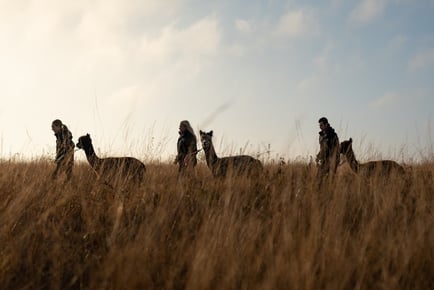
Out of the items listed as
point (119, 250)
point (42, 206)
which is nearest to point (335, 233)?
point (119, 250)

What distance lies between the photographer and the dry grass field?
11.3 feet

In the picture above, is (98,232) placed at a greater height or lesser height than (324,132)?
lesser

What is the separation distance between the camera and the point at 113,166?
6895mm

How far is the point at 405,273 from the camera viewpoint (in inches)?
142

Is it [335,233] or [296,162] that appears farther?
[296,162]

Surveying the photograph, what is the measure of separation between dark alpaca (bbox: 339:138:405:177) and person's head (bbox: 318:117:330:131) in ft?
1.61

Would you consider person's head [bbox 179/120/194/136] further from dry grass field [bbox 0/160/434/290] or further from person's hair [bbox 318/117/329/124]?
dry grass field [bbox 0/160/434/290]

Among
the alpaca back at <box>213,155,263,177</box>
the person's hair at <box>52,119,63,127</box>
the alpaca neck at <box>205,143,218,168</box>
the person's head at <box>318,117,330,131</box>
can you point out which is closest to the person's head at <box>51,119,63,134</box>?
the person's hair at <box>52,119,63,127</box>

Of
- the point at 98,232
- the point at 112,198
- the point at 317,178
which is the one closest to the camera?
the point at 98,232

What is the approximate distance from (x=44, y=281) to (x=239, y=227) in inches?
67.6

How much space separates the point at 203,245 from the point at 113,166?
346 centimetres

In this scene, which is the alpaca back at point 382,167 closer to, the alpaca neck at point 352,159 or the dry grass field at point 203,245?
the alpaca neck at point 352,159

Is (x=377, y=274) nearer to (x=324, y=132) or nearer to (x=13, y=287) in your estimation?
(x=13, y=287)

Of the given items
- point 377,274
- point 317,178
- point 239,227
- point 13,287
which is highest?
point 317,178
